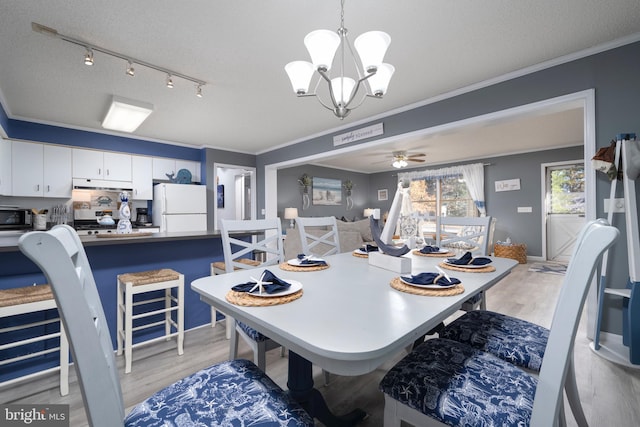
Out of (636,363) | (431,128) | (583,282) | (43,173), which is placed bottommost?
(636,363)

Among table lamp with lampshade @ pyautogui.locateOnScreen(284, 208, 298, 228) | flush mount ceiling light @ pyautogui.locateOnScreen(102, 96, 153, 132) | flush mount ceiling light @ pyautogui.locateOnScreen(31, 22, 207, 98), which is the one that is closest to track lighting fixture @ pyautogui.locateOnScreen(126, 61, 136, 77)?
flush mount ceiling light @ pyautogui.locateOnScreen(31, 22, 207, 98)

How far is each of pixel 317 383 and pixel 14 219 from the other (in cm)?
448

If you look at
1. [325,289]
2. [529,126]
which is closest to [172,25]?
[325,289]

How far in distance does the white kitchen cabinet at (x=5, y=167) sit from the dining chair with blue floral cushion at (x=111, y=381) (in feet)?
13.0

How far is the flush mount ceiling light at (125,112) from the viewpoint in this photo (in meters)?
3.02

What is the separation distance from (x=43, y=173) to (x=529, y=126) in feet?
23.8

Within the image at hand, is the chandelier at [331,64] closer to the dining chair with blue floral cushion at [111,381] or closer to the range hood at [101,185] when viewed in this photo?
→ the dining chair with blue floral cushion at [111,381]

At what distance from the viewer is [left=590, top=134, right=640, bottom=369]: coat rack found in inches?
77.0

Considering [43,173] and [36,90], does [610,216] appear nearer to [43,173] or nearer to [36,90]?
[36,90]

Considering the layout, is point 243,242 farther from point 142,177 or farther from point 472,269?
point 142,177

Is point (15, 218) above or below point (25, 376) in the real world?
above

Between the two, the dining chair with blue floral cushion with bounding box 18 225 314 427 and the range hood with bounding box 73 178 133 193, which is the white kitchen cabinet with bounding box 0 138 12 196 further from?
the dining chair with blue floral cushion with bounding box 18 225 314 427

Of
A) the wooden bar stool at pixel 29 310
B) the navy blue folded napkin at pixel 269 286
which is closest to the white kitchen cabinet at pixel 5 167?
the wooden bar stool at pixel 29 310

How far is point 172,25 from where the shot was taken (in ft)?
6.38
